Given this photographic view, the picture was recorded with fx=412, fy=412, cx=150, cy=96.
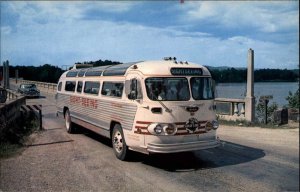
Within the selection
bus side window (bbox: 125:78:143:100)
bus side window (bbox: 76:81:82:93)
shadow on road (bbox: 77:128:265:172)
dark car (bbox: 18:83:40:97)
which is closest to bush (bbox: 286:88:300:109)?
shadow on road (bbox: 77:128:265:172)

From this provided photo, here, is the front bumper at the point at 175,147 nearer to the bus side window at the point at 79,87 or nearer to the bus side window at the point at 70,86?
the bus side window at the point at 79,87

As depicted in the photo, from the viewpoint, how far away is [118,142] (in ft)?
34.1

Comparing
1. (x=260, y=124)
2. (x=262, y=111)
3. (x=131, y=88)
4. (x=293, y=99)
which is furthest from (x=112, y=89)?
(x=293, y=99)

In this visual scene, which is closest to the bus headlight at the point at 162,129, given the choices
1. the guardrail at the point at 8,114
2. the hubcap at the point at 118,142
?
the hubcap at the point at 118,142

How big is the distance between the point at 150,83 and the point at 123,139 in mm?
1616

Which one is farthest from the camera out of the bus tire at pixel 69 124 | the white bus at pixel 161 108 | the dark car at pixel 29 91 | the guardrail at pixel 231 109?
the dark car at pixel 29 91

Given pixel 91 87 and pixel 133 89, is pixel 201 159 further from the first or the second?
pixel 91 87

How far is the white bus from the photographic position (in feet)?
29.9

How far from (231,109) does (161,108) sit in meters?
10.7

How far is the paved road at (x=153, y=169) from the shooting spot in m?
7.87

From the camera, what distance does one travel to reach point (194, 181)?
26.7 ft

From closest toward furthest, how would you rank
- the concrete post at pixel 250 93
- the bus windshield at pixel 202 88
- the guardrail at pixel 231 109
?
the bus windshield at pixel 202 88
the concrete post at pixel 250 93
the guardrail at pixel 231 109

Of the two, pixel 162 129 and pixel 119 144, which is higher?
pixel 162 129

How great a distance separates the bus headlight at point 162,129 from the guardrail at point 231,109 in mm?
10137
